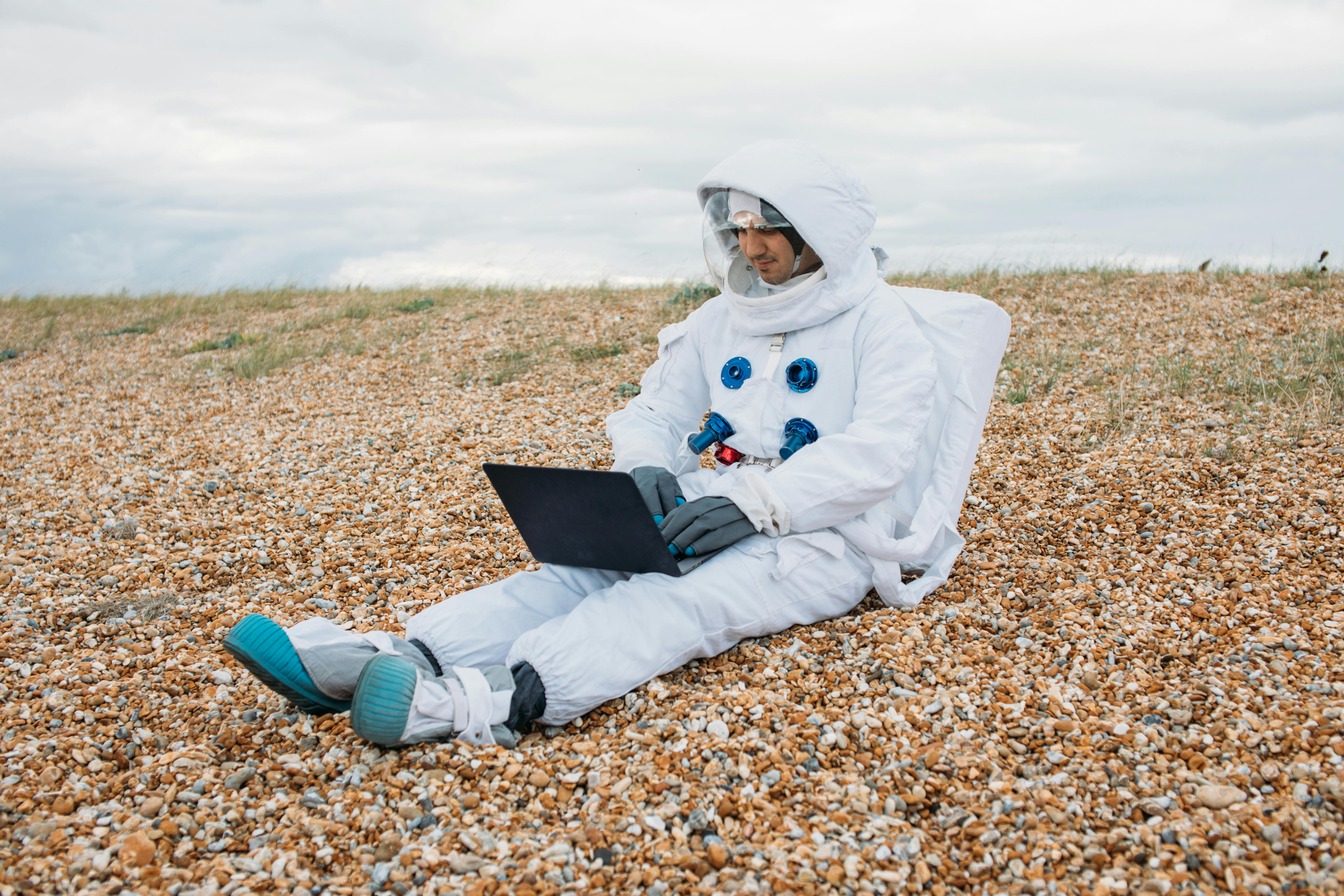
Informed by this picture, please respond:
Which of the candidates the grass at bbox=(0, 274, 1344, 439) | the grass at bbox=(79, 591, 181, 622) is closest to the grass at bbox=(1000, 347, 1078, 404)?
the grass at bbox=(0, 274, 1344, 439)

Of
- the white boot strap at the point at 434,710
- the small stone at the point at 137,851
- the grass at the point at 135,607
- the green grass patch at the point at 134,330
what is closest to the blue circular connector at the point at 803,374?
the white boot strap at the point at 434,710

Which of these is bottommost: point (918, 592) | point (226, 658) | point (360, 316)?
point (226, 658)

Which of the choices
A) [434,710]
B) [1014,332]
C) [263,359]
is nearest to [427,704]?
[434,710]

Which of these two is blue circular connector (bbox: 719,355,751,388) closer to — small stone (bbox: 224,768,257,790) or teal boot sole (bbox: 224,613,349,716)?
teal boot sole (bbox: 224,613,349,716)

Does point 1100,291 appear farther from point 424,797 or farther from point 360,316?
point 424,797

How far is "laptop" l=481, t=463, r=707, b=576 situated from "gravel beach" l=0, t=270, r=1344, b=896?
1.54ft

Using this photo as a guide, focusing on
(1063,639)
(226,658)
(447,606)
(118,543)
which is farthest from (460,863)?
(118,543)

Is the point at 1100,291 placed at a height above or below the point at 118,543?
above

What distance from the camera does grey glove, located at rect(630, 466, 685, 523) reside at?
3727mm

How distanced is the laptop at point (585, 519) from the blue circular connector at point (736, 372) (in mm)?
801

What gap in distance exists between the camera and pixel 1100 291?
10.3 metres

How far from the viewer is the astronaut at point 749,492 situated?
314 centimetres

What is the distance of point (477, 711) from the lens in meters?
3.06

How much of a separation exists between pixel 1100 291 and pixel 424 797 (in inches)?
372
